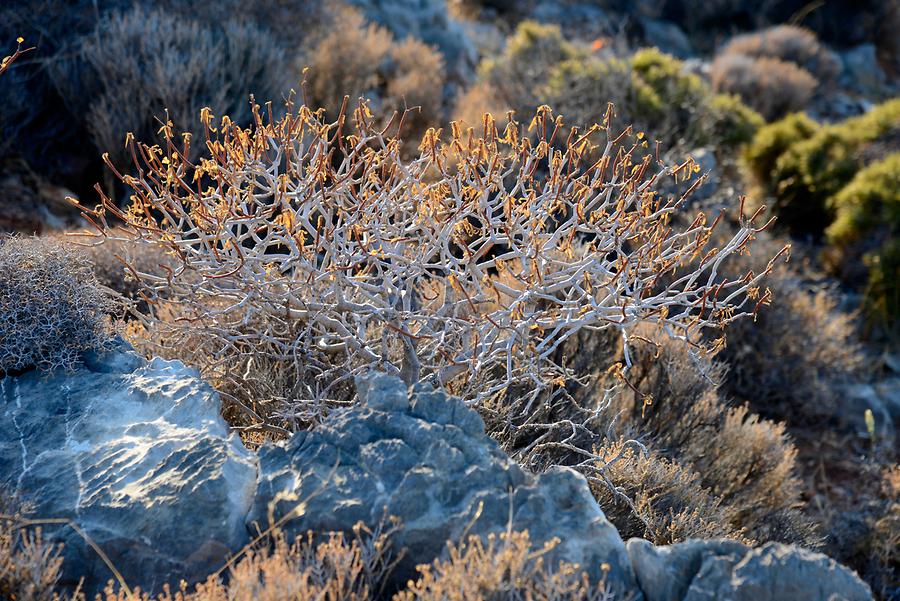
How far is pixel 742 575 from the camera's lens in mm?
2377

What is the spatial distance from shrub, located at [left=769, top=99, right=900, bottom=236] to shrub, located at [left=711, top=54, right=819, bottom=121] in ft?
9.03

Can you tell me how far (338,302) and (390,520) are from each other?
3.99 feet

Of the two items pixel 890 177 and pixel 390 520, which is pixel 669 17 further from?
pixel 390 520

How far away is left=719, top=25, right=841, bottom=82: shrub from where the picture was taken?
13320 mm

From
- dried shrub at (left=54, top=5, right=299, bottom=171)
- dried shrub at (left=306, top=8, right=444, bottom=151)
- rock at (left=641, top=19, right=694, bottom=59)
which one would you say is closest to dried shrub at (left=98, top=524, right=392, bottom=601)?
dried shrub at (left=54, top=5, right=299, bottom=171)

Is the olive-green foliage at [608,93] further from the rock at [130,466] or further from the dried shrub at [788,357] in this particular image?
the rock at [130,466]

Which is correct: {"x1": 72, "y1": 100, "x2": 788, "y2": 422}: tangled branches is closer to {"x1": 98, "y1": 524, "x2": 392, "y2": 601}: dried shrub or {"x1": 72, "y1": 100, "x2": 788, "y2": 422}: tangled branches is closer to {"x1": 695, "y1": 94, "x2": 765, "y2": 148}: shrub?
{"x1": 98, "y1": 524, "x2": 392, "y2": 601}: dried shrub

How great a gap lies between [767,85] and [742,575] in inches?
416

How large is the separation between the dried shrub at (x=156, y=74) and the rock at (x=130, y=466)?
10.7 ft

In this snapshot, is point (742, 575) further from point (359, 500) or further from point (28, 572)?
point (28, 572)

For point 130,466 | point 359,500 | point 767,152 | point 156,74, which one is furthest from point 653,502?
point 767,152

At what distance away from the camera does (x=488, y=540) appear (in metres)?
2.45

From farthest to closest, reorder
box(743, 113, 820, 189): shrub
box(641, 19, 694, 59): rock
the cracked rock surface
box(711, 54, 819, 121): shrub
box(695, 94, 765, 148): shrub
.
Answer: box(641, 19, 694, 59): rock, box(711, 54, 819, 121): shrub, box(695, 94, 765, 148): shrub, box(743, 113, 820, 189): shrub, the cracked rock surface

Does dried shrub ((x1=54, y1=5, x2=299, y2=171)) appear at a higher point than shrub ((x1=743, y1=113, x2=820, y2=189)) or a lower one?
lower
